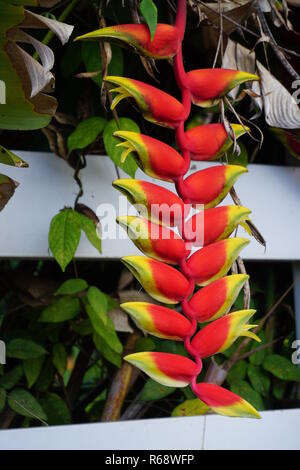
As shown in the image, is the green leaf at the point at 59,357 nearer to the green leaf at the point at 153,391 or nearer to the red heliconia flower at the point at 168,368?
the green leaf at the point at 153,391

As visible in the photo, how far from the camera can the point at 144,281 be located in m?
0.37

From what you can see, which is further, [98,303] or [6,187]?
[98,303]

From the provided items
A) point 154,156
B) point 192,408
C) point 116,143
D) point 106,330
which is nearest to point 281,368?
point 192,408

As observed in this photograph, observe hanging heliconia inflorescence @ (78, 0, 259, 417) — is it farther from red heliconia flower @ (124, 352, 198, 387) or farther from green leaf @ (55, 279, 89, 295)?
green leaf @ (55, 279, 89, 295)

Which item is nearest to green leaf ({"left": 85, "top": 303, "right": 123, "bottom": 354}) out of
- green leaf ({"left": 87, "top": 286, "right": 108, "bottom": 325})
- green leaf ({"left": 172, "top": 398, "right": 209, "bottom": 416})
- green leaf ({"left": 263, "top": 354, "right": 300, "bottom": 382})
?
green leaf ({"left": 87, "top": 286, "right": 108, "bottom": 325})

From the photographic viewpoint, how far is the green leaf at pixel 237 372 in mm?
766

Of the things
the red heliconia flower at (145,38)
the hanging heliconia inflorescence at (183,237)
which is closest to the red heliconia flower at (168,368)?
the hanging heliconia inflorescence at (183,237)

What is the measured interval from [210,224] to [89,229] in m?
0.24

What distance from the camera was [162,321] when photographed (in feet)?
1.20

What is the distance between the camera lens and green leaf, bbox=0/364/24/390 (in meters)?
0.71

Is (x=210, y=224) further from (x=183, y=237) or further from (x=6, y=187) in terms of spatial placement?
(x=6, y=187)

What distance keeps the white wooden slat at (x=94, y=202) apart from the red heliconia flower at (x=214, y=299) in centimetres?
28
